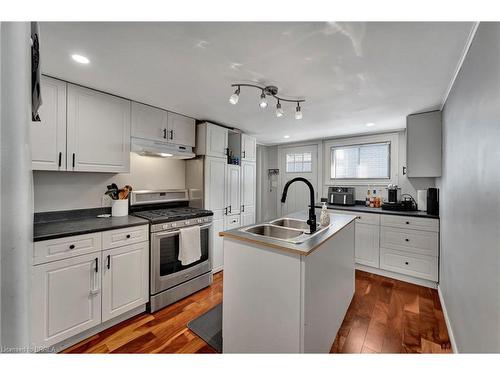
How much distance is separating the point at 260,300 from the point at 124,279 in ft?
4.42

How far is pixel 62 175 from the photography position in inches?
79.0

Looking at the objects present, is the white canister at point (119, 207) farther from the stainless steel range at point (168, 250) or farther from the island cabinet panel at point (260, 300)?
the island cabinet panel at point (260, 300)

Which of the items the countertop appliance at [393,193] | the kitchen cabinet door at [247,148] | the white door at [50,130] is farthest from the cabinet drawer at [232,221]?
the countertop appliance at [393,193]

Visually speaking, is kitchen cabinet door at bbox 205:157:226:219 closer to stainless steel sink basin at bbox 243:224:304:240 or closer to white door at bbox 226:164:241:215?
white door at bbox 226:164:241:215

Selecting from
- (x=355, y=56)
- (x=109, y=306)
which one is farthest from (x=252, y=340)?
(x=355, y=56)

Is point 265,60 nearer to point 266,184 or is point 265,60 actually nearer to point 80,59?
point 80,59

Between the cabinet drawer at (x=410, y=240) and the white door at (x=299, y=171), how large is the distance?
4.86 ft

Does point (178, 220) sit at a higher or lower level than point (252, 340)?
higher

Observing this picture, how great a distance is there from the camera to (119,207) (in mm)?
2197

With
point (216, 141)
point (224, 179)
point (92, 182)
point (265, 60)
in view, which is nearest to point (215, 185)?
point (224, 179)

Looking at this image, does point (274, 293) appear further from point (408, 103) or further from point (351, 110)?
point (408, 103)

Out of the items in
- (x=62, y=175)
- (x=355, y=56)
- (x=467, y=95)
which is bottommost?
(x=62, y=175)

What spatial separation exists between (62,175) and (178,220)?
1207 mm

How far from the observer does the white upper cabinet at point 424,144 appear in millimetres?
2400
